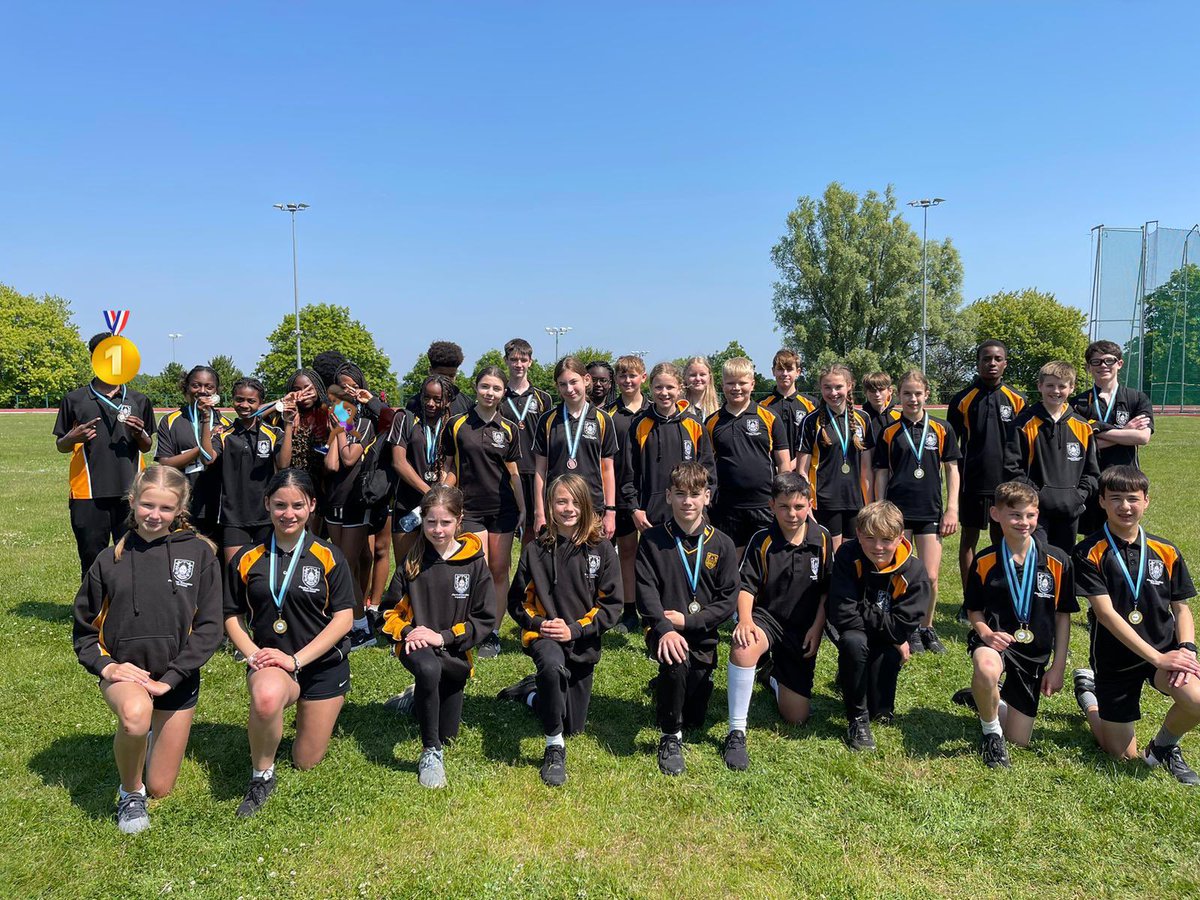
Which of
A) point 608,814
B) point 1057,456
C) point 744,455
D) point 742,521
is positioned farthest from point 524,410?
point 1057,456

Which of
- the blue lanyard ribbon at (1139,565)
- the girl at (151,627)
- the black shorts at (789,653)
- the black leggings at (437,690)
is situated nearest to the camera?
the girl at (151,627)

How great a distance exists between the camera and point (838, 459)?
570 cm

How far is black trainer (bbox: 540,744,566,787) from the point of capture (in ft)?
12.3

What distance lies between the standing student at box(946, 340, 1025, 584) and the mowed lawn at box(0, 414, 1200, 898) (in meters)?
1.61

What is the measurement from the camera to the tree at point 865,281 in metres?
45.1

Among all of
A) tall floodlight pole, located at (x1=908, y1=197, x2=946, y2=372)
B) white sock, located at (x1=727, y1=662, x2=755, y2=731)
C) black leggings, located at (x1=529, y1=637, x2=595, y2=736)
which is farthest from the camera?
tall floodlight pole, located at (x1=908, y1=197, x2=946, y2=372)

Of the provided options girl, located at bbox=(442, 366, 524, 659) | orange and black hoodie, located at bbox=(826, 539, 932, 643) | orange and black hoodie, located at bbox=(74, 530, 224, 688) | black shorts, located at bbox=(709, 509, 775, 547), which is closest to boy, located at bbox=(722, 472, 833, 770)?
orange and black hoodie, located at bbox=(826, 539, 932, 643)

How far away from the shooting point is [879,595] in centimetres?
430

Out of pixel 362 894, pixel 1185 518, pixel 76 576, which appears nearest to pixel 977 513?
pixel 362 894

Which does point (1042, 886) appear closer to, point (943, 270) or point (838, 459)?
point (838, 459)

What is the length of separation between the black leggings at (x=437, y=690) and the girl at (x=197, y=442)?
8.46 ft

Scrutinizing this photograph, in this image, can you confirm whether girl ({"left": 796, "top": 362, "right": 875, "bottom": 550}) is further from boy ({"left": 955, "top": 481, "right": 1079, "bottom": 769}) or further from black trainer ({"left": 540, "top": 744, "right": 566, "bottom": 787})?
black trainer ({"left": 540, "top": 744, "right": 566, "bottom": 787})

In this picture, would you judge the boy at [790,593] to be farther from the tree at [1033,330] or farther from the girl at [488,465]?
the tree at [1033,330]

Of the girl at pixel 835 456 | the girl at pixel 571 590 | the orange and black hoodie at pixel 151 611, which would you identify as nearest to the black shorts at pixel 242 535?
the orange and black hoodie at pixel 151 611
